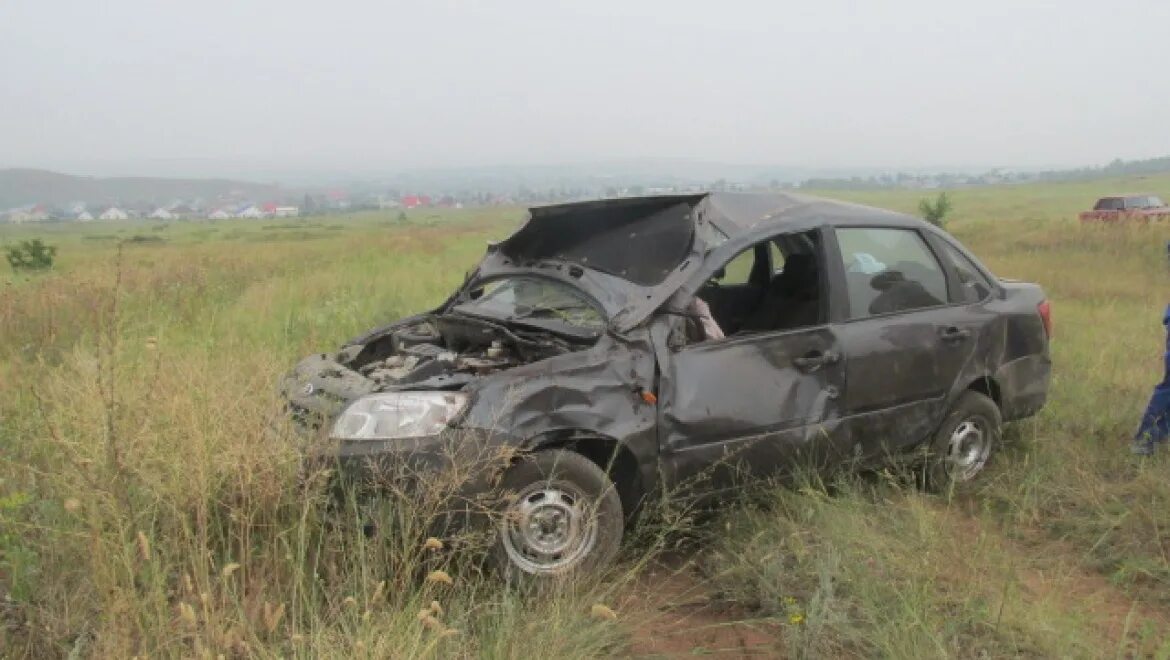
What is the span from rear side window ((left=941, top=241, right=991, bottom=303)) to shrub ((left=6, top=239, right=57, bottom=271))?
59.5 feet

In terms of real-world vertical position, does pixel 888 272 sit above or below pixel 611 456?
above

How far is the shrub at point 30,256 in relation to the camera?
16875mm

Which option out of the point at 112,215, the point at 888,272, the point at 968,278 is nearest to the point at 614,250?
the point at 888,272

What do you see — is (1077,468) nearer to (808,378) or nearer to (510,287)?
(808,378)

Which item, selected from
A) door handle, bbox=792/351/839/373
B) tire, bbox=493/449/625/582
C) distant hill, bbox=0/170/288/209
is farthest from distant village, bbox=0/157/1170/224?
tire, bbox=493/449/625/582

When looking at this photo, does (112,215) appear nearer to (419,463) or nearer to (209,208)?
(209,208)

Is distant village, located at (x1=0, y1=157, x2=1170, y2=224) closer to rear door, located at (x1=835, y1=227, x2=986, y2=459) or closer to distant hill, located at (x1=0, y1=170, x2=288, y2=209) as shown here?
distant hill, located at (x1=0, y1=170, x2=288, y2=209)

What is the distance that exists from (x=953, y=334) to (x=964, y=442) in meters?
Answer: 0.71

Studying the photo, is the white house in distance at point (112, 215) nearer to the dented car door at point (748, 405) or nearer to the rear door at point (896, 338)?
the rear door at point (896, 338)

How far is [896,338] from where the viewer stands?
417cm

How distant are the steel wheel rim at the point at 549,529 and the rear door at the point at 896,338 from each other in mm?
1585

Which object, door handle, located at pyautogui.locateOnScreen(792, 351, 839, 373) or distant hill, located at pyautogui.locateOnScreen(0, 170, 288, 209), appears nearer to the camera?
door handle, located at pyautogui.locateOnScreen(792, 351, 839, 373)

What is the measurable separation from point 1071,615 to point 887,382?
1424mm

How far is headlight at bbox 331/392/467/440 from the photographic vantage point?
3131 mm
